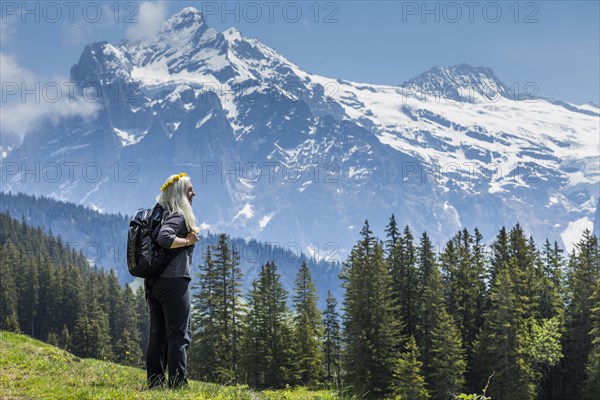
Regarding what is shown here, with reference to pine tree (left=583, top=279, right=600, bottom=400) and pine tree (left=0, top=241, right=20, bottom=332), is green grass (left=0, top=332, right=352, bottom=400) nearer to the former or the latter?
pine tree (left=583, top=279, right=600, bottom=400)

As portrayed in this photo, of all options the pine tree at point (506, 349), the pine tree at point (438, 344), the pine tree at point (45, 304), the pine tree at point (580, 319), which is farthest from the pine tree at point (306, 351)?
the pine tree at point (45, 304)

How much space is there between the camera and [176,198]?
404 inches

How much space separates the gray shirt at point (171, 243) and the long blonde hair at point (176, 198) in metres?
0.14

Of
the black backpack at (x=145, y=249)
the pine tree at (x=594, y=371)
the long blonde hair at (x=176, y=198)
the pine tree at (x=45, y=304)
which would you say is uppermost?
the pine tree at (x=45, y=304)

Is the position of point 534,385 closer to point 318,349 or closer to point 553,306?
point 553,306

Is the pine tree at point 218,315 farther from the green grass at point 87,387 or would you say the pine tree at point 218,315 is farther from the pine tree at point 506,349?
the green grass at point 87,387

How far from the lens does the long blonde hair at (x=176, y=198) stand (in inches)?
400

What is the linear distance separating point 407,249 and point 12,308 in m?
72.4

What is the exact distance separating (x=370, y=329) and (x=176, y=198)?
132 ft

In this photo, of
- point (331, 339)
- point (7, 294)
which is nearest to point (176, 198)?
point (331, 339)

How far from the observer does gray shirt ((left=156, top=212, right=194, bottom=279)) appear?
31.8ft

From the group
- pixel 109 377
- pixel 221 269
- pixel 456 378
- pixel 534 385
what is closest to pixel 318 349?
pixel 221 269

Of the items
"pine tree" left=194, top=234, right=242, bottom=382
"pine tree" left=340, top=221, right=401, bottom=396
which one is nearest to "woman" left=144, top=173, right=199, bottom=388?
"pine tree" left=340, top=221, right=401, bottom=396

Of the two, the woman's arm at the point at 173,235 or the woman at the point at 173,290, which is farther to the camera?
the woman at the point at 173,290
